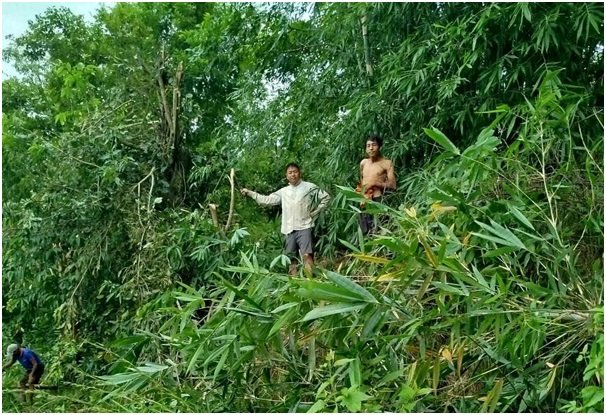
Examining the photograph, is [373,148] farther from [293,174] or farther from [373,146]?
[293,174]

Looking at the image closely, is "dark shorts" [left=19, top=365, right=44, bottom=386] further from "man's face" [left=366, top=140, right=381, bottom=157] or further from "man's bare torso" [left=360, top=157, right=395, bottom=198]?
"man's face" [left=366, top=140, right=381, bottom=157]

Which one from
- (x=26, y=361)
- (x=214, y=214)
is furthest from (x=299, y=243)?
(x=26, y=361)

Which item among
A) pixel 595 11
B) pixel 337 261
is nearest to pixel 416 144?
pixel 337 261

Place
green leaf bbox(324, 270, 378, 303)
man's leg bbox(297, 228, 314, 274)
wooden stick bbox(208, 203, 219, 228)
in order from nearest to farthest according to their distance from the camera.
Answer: green leaf bbox(324, 270, 378, 303) → man's leg bbox(297, 228, 314, 274) → wooden stick bbox(208, 203, 219, 228)

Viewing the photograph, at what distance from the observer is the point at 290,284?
282 cm

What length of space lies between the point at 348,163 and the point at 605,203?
8.74ft

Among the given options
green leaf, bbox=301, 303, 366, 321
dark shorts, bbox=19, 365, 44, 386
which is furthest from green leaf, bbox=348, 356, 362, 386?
dark shorts, bbox=19, 365, 44, 386

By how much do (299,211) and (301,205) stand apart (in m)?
0.04

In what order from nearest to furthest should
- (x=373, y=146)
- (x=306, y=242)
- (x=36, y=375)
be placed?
1. (x=373, y=146)
2. (x=306, y=242)
3. (x=36, y=375)

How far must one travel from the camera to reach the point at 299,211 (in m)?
4.92

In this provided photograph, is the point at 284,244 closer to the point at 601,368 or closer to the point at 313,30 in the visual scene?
the point at 313,30

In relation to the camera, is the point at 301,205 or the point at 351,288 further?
the point at 301,205

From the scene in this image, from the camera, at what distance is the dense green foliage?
2723 millimetres

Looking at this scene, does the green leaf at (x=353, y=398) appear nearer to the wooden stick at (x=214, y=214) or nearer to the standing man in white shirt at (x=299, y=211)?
the standing man in white shirt at (x=299, y=211)
